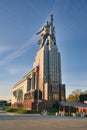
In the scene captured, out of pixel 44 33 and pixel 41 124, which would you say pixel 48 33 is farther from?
pixel 41 124

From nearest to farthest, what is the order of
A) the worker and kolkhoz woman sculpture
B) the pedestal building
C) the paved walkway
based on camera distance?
the paved walkway → the pedestal building → the worker and kolkhoz woman sculpture

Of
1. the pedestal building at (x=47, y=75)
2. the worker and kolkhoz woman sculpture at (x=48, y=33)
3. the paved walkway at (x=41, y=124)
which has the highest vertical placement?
the worker and kolkhoz woman sculpture at (x=48, y=33)

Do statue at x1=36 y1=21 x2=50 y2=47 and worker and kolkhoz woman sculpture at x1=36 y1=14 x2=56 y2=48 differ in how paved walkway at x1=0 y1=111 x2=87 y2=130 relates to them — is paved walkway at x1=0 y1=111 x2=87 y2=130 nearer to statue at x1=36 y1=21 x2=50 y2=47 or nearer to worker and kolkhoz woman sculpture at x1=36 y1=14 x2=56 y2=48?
worker and kolkhoz woman sculpture at x1=36 y1=14 x2=56 y2=48

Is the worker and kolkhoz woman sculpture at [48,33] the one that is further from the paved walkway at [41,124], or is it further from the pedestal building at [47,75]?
the paved walkway at [41,124]

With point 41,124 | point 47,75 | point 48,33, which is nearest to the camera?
point 41,124

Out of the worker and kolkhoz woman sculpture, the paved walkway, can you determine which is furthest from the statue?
the paved walkway

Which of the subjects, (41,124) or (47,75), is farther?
(47,75)

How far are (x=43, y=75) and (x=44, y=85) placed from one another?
489 cm

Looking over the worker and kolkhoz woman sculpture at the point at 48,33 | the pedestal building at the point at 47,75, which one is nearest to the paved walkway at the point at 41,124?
the pedestal building at the point at 47,75

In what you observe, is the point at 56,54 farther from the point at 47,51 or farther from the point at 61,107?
the point at 61,107

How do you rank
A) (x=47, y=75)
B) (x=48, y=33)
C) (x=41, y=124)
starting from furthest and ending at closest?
(x=48, y=33)
(x=47, y=75)
(x=41, y=124)

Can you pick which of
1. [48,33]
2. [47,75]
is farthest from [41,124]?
[48,33]

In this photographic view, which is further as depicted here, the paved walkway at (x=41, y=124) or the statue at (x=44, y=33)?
the statue at (x=44, y=33)

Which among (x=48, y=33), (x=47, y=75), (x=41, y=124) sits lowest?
(x=41, y=124)
